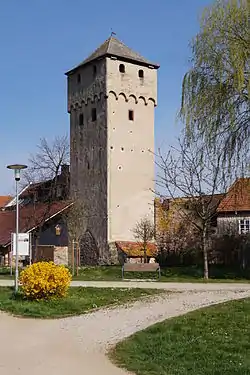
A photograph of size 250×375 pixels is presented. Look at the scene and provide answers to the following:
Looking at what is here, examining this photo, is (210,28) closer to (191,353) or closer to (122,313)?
(122,313)

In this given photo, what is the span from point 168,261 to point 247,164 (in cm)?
1659

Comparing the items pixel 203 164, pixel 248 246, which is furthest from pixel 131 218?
pixel 203 164

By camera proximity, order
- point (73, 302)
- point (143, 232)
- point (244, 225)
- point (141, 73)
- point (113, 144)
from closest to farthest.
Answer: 1. point (73, 302)
2. point (244, 225)
3. point (143, 232)
4. point (113, 144)
5. point (141, 73)

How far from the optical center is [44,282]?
1606 cm

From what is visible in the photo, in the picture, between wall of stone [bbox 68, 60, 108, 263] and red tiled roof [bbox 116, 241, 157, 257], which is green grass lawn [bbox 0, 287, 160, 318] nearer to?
red tiled roof [bbox 116, 241, 157, 257]

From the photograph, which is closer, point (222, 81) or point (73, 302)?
point (73, 302)

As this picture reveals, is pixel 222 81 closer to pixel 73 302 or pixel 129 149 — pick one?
pixel 73 302

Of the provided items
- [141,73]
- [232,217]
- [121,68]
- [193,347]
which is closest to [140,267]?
[193,347]

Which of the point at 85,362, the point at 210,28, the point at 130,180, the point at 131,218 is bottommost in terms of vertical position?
the point at 85,362

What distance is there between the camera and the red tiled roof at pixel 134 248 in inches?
Answer: 1576

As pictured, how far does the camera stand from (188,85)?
24.2 meters

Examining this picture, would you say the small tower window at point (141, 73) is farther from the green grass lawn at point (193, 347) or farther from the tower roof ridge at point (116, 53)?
the green grass lawn at point (193, 347)

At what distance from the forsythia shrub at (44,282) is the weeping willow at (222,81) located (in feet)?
32.6

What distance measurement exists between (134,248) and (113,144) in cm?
762
